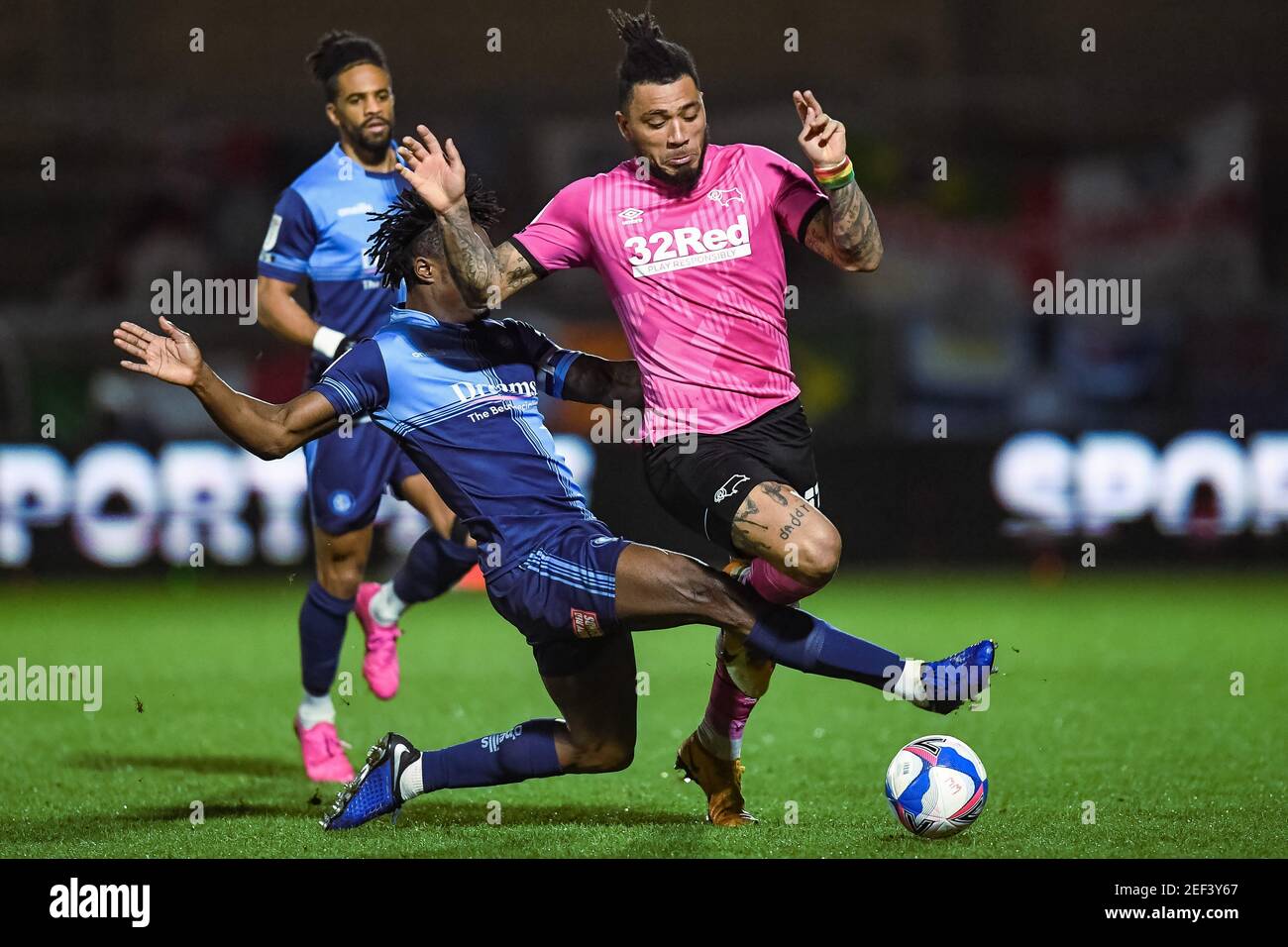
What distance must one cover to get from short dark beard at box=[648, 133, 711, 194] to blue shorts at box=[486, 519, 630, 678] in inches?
43.4

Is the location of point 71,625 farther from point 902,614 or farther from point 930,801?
point 930,801

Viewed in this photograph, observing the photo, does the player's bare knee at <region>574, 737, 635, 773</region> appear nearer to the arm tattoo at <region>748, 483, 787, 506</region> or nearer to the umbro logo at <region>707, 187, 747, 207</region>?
the arm tattoo at <region>748, 483, 787, 506</region>

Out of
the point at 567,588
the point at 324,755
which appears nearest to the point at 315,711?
the point at 324,755

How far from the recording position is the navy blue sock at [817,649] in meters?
4.64

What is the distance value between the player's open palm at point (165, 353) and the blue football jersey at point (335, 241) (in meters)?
1.77

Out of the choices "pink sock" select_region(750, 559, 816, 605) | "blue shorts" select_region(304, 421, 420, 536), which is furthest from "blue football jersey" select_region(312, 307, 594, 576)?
"blue shorts" select_region(304, 421, 420, 536)

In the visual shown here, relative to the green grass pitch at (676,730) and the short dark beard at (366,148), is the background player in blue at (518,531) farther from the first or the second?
the short dark beard at (366,148)

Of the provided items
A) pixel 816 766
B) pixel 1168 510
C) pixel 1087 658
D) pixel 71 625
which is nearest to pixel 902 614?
pixel 1087 658

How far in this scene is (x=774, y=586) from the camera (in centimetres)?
480

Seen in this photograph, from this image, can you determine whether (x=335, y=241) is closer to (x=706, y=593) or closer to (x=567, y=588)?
(x=567, y=588)

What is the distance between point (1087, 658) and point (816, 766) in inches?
127

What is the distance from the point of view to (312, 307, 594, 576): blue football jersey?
15.9 ft

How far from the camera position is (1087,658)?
8.95 m

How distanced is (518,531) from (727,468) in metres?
0.65
